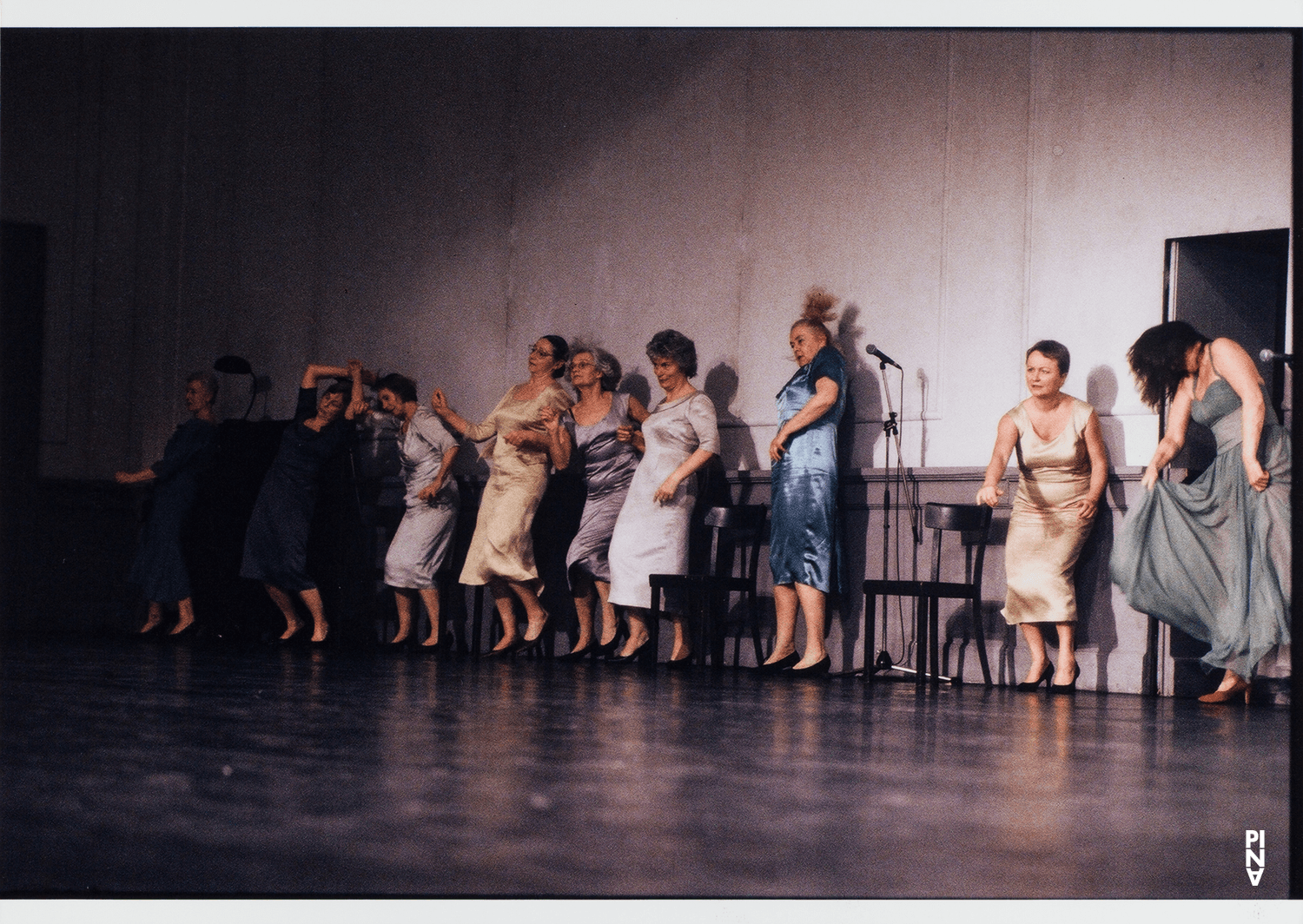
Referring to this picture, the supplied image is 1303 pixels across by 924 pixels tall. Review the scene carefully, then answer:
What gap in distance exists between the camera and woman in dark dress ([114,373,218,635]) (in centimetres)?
800

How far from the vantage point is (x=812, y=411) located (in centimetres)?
601

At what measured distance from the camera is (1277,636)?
477cm

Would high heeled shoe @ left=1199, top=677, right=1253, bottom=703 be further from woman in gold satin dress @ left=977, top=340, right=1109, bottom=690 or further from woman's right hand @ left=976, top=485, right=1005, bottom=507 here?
woman's right hand @ left=976, top=485, right=1005, bottom=507

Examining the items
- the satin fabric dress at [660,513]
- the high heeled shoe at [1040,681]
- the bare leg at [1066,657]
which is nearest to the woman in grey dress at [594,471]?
the satin fabric dress at [660,513]

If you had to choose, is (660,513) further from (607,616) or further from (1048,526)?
(1048,526)

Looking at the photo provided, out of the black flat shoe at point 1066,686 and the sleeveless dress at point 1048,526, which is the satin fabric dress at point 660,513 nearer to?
the sleeveless dress at point 1048,526

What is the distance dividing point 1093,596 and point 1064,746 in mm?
2629

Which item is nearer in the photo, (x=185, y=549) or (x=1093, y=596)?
(x=1093, y=596)

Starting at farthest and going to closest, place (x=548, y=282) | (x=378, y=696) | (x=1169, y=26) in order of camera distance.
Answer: (x=548, y=282)
(x=378, y=696)
(x=1169, y=26)

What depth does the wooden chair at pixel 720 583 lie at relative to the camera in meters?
6.18

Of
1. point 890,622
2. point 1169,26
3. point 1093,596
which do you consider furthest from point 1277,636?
point 1169,26

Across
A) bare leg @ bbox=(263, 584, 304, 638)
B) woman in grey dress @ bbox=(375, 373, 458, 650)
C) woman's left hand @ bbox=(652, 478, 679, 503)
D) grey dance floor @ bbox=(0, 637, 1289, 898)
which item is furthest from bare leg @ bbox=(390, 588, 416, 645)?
grey dance floor @ bbox=(0, 637, 1289, 898)

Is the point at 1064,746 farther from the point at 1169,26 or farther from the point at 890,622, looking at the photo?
the point at 890,622

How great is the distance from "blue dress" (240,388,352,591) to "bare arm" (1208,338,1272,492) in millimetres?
4648
